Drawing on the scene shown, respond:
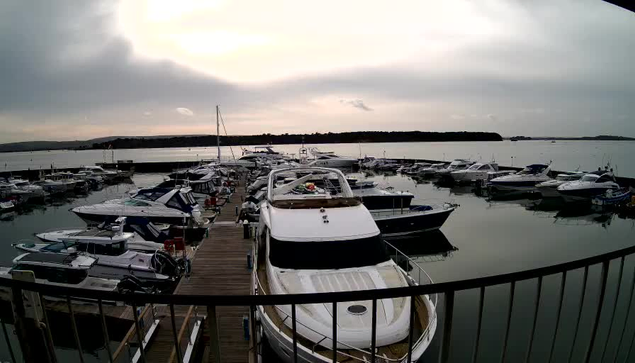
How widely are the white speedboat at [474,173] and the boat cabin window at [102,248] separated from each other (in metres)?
36.4

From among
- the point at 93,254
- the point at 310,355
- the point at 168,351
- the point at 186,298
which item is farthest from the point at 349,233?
the point at 93,254

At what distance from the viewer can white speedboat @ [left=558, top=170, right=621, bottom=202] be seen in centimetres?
2702

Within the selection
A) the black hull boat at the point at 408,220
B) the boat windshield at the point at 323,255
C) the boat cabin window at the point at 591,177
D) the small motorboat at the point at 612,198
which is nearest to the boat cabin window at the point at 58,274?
the boat windshield at the point at 323,255

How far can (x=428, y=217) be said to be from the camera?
1778 cm

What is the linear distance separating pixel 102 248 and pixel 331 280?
9497mm

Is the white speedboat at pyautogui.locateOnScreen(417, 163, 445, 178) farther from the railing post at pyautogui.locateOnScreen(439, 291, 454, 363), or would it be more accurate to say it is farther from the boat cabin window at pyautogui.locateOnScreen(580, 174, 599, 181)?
the railing post at pyautogui.locateOnScreen(439, 291, 454, 363)

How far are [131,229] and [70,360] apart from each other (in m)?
7.79

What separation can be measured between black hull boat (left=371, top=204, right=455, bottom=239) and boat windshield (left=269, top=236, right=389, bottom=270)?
10.2 m

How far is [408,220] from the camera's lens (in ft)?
57.6

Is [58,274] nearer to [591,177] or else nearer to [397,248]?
[397,248]

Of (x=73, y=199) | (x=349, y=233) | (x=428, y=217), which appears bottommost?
(x=73, y=199)

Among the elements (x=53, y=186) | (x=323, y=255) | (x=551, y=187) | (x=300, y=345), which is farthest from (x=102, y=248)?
(x=551, y=187)

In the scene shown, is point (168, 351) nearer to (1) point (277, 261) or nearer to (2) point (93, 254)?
(1) point (277, 261)

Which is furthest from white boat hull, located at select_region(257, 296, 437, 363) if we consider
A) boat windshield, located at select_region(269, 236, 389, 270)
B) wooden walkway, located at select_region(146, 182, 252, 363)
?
boat windshield, located at select_region(269, 236, 389, 270)
